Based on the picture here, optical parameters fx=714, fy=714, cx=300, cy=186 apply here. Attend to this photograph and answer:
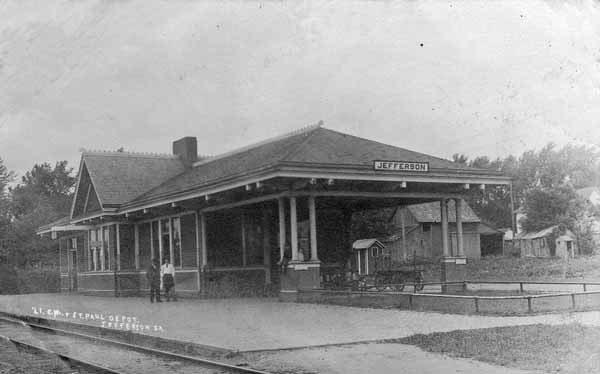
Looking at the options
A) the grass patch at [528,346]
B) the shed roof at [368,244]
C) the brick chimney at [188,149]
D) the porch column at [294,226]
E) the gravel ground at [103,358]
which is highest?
the brick chimney at [188,149]

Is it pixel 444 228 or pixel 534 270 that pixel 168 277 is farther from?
pixel 534 270

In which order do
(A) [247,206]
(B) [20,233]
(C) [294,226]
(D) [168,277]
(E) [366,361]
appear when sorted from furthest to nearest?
→ (B) [20,233], (A) [247,206], (D) [168,277], (C) [294,226], (E) [366,361]

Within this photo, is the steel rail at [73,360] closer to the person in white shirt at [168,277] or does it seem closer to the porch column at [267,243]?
the person in white shirt at [168,277]

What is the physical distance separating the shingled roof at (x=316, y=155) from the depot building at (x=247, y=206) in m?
0.05

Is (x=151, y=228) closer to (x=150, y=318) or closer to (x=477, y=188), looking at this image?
(x=150, y=318)

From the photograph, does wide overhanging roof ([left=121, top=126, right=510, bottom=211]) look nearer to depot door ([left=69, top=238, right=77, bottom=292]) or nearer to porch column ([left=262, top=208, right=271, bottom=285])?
porch column ([left=262, top=208, right=271, bottom=285])

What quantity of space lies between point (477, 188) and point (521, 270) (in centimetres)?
1473

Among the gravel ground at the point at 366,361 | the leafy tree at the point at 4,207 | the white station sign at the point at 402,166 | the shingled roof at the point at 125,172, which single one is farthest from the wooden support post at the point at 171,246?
the leafy tree at the point at 4,207

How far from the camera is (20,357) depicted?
11.6 meters

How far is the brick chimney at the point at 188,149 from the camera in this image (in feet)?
102

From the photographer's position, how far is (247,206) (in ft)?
71.2

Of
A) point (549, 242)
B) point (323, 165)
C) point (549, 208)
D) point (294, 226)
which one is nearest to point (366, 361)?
point (323, 165)

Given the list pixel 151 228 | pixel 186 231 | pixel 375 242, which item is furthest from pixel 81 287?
pixel 375 242

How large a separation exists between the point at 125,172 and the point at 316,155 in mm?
13035
